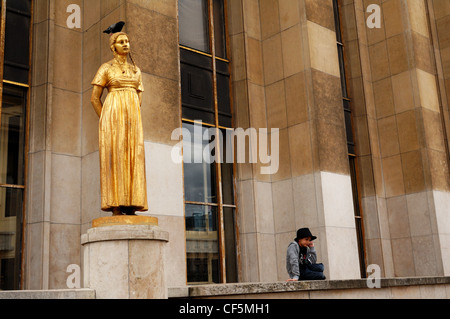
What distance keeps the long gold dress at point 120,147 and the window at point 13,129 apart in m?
3.99

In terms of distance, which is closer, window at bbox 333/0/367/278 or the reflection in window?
the reflection in window

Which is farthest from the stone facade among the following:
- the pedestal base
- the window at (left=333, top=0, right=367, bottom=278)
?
the pedestal base

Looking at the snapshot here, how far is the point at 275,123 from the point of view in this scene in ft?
46.7

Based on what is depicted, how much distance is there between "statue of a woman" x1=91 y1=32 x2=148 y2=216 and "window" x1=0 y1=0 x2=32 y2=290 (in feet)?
13.1

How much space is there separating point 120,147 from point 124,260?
1.69 metres

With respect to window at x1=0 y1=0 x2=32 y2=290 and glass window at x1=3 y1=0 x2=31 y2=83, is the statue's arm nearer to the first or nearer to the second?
window at x1=0 y1=0 x2=32 y2=290

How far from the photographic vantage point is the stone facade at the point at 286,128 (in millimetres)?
10883

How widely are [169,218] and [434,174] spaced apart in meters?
9.38

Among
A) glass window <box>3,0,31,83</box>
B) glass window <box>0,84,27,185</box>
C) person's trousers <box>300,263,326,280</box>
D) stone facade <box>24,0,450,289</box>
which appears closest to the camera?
person's trousers <box>300,263,326,280</box>

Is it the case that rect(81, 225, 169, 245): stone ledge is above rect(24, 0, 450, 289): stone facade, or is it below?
below

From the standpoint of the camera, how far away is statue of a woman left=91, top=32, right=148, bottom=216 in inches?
294

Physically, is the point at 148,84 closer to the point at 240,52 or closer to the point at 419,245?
the point at 240,52

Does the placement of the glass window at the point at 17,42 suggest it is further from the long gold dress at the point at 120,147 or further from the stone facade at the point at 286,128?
the long gold dress at the point at 120,147
